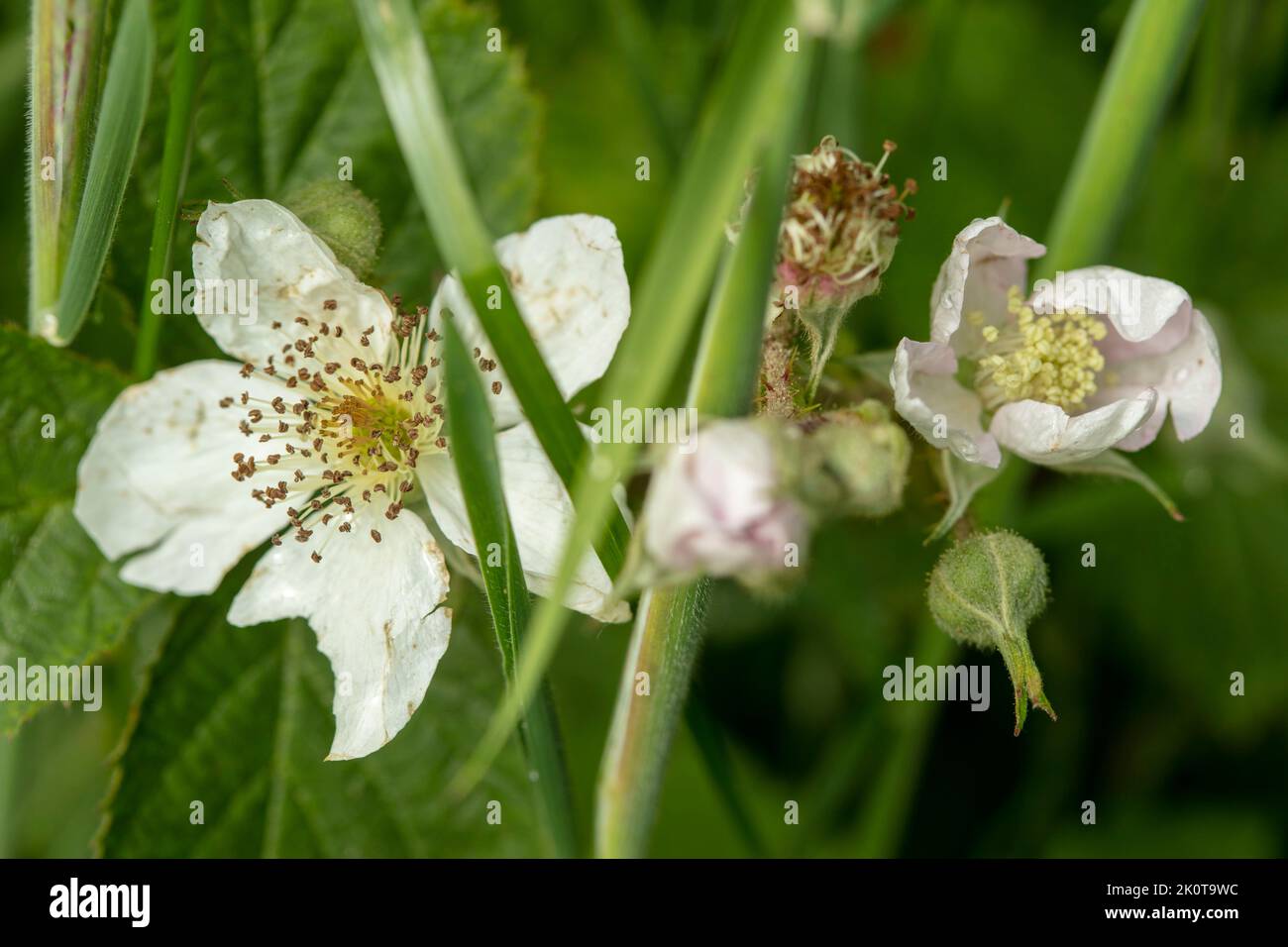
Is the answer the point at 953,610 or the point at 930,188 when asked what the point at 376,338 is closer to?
the point at 953,610

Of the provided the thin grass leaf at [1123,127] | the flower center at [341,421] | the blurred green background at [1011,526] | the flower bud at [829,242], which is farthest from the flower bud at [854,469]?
the blurred green background at [1011,526]

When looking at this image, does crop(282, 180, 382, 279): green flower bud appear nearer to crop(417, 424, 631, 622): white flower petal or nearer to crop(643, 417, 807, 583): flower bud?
crop(417, 424, 631, 622): white flower petal

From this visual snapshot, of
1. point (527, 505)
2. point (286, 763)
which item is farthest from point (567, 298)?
point (286, 763)

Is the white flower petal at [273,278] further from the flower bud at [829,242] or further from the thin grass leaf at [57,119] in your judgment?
the flower bud at [829,242]

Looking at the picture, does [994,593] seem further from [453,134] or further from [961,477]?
[453,134]

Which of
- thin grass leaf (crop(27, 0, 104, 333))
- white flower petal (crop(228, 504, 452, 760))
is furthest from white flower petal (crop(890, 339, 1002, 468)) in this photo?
thin grass leaf (crop(27, 0, 104, 333))
